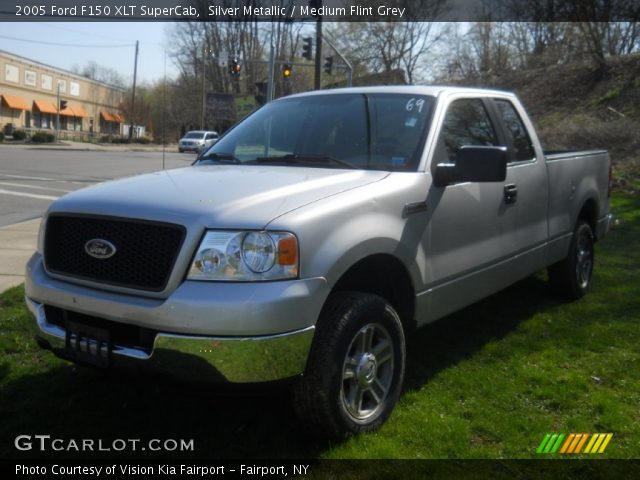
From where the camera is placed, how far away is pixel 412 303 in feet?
12.4

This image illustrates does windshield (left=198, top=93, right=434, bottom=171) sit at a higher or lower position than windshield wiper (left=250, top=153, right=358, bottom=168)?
higher

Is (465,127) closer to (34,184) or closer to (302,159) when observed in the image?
(302,159)

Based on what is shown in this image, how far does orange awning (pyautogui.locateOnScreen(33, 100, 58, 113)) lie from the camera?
231 ft

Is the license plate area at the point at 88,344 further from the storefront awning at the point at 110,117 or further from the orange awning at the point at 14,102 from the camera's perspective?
the storefront awning at the point at 110,117

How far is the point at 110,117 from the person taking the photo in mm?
87438

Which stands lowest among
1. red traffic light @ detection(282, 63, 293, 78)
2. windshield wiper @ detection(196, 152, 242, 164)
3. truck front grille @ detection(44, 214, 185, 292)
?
truck front grille @ detection(44, 214, 185, 292)

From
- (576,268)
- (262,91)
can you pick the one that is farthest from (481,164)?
(262,91)

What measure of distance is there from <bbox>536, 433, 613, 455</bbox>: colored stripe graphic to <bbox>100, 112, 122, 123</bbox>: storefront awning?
89032 mm

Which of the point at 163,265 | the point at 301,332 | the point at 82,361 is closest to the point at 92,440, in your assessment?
the point at 82,361

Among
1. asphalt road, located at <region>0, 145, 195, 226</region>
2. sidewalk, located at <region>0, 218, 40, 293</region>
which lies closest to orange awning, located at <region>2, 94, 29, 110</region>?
asphalt road, located at <region>0, 145, 195, 226</region>

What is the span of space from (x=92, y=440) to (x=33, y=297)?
803 mm

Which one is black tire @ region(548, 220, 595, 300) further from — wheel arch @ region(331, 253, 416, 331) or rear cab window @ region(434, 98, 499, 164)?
wheel arch @ region(331, 253, 416, 331)

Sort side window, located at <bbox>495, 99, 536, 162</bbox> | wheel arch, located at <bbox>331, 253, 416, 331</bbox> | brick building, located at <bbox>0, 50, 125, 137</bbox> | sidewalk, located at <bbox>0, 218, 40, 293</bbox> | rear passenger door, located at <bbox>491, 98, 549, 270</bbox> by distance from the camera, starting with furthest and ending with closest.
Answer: brick building, located at <bbox>0, 50, 125, 137</bbox>, sidewalk, located at <bbox>0, 218, 40, 293</bbox>, side window, located at <bbox>495, 99, 536, 162</bbox>, rear passenger door, located at <bbox>491, 98, 549, 270</bbox>, wheel arch, located at <bbox>331, 253, 416, 331</bbox>

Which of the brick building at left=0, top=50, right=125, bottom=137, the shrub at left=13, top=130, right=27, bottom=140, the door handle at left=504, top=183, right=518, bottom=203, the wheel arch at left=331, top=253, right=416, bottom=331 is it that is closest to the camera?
the wheel arch at left=331, top=253, right=416, bottom=331
